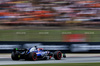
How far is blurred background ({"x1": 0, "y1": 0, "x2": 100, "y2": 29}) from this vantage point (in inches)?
653

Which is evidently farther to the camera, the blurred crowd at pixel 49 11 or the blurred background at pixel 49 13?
the blurred crowd at pixel 49 11

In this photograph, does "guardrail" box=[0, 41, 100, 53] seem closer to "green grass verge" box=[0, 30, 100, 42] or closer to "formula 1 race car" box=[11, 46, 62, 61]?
"green grass verge" box=[0, 30, 100, 42]

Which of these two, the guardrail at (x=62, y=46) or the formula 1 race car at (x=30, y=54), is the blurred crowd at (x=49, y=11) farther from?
the formula 1 race car at (x=30, y=54)

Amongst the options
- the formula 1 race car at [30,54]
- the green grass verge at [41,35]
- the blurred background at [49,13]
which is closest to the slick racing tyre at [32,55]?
the formula 1 race car at [30,54]

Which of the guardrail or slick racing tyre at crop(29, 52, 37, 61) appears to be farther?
the guardrail

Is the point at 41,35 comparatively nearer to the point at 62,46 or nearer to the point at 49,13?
the point at 62,46

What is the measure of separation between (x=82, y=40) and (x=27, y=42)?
12.4ft

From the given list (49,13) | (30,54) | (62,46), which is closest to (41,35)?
(62,46)

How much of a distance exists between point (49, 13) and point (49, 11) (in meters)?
0.18

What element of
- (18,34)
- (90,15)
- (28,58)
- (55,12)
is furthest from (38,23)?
(28,58)

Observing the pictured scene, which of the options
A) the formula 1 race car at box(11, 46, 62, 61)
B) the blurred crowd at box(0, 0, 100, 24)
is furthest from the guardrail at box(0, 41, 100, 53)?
the formula 1 race car at box(11, 46, 62, 61)

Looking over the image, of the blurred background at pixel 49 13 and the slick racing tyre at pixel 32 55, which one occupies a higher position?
the blurred background at pixel 49 13

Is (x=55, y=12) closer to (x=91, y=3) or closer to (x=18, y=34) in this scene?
(x=91, y=3)

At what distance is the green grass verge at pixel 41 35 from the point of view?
44.5ft
